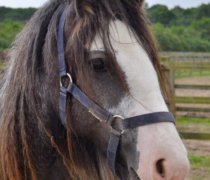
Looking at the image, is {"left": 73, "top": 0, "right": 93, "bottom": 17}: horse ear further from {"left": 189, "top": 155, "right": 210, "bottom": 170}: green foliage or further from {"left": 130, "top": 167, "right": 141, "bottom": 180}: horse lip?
{"left": 189, "top": 155, "right": 210, "bottom": 170}: green foliage

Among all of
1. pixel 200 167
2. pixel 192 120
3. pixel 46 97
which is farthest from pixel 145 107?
pixel 192 120

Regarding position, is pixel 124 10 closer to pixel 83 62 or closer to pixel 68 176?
pixel 83 62

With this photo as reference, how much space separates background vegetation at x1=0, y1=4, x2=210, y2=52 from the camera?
13.5 meters

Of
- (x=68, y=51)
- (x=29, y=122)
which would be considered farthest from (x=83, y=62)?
(x=29, y=122)

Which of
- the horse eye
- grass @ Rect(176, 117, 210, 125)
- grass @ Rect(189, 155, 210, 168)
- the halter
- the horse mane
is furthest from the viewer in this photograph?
grass @ Rect(176, 117, 210, 125)

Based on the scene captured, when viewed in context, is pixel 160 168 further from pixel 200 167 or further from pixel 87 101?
pixel 200 167

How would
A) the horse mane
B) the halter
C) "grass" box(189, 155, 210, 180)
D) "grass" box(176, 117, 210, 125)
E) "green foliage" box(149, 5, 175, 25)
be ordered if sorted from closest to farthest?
the halter < the horse mane < "grass" box(189, 155, 210, 180) < "grass" box(176, 117, 210, 125) < "green foliage" box(149, 5, 175, 25)

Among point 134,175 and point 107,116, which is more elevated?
point 107,116

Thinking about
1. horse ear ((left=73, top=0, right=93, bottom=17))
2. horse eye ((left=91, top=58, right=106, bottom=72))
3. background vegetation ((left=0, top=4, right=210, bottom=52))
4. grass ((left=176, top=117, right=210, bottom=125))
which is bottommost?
grass ((left=176, top=117, right=210, bottom=125))

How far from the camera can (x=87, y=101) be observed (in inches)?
89.3

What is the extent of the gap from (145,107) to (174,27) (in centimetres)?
2940

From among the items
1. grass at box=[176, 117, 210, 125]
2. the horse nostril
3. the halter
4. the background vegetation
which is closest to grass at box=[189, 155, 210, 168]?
grass at box=[176, 117, 210, 125]

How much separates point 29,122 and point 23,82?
0.21 m

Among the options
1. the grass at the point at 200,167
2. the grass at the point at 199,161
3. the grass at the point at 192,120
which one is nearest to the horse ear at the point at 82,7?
the grass at the point at 200,167
